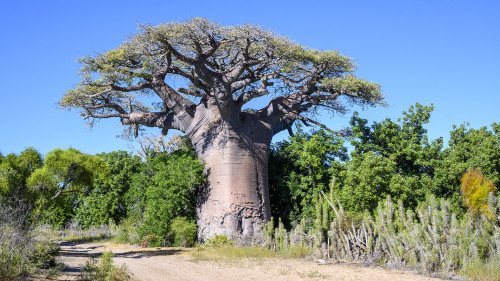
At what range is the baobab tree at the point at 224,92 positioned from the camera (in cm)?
1457

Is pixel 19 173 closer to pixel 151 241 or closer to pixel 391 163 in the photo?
pixel 151 241

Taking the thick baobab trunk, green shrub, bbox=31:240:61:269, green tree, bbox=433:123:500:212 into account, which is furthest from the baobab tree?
green shrub, bbox=31:240:61:269

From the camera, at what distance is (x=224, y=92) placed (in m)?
14.8

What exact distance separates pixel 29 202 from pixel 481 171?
1292 centimetres

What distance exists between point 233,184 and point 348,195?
12.1ft

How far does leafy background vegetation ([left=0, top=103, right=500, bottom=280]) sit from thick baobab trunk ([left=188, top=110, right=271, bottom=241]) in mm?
556

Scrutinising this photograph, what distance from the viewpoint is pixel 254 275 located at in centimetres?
906

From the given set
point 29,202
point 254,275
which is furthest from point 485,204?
point 29,202

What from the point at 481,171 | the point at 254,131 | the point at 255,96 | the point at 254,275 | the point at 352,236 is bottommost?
the point at 254,275

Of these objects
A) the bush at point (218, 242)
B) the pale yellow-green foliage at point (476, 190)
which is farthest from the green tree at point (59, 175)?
the pale yellow-green foliage at point (476, 190)

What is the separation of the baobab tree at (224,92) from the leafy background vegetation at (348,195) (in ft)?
3.31

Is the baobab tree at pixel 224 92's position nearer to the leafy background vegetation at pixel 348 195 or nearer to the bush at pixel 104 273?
the leafy background vegetation at pixel 348 195

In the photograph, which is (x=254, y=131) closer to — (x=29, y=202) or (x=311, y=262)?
(x=311, y=262)

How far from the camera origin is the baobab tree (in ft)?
47.8
